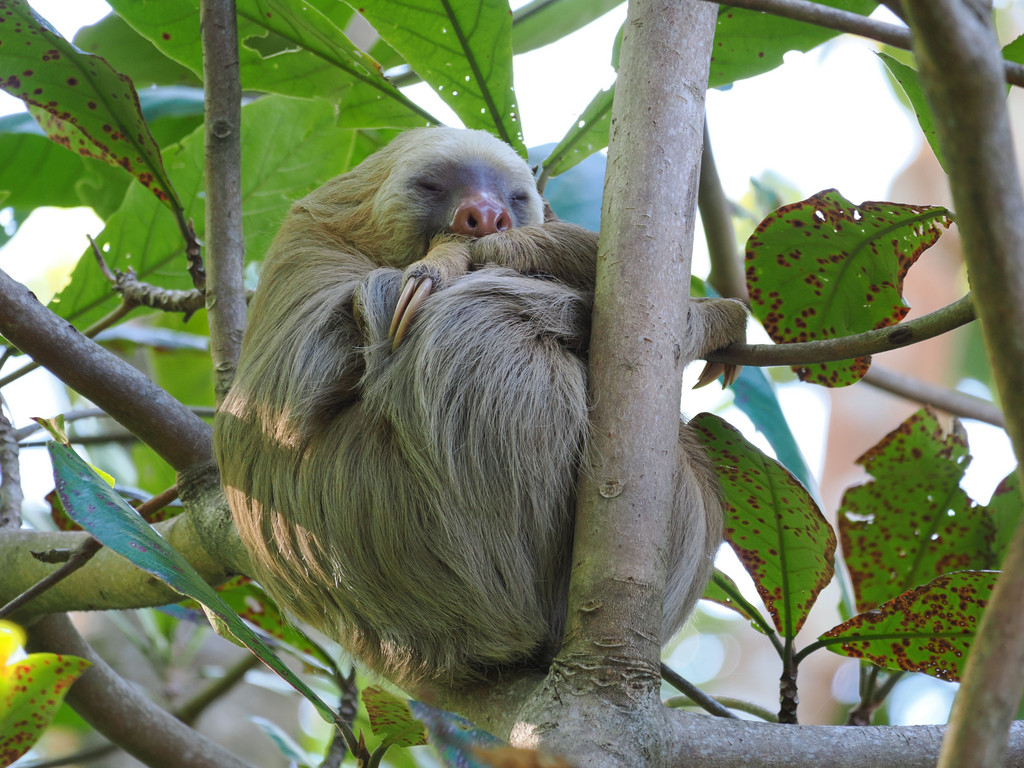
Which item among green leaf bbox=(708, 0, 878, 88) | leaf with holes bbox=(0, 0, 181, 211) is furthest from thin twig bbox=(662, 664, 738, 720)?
leaf with holes bbox=(0, 0, 181, 211)

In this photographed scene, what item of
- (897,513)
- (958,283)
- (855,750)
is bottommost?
(855,750)

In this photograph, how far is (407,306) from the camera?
1720 mm

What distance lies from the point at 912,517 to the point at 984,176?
203 cm

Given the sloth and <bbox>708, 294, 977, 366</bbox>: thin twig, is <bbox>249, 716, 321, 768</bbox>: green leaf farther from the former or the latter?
<bbox>708, 294, 977, 366</bbox>: thin twig

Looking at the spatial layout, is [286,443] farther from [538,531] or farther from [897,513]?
[897,513]

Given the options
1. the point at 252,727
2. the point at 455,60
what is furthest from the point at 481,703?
the point at 252,727

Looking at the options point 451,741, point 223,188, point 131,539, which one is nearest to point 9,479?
point 223,188

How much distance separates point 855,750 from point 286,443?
45.4 inches

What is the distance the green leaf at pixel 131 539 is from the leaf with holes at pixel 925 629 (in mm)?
1137

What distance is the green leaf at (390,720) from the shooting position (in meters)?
1.84

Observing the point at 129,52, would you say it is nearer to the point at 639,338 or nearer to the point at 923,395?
the point at 639,338

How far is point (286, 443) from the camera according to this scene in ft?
5.93

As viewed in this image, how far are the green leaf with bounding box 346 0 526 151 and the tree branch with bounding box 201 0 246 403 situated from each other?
1.23ft

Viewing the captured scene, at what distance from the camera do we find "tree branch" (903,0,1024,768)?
0.62m
